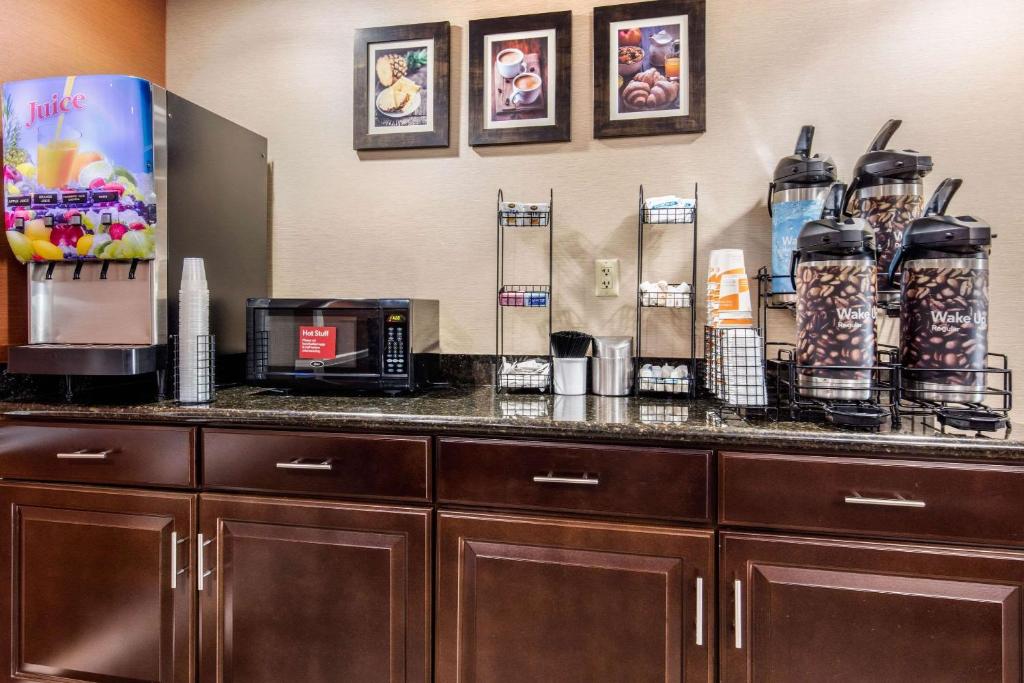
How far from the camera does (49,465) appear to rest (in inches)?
55.3

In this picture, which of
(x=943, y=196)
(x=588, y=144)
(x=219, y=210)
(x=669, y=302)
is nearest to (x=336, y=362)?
(x=219, y=210)

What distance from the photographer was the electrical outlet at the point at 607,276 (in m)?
1.85

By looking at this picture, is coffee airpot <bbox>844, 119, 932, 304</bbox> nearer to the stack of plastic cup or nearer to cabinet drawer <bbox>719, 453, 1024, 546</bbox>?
cabinet drawer <bbox>719, 453, 1024, 546</bbox>

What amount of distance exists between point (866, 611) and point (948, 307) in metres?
0.70

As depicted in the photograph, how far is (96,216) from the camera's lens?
1.48 m

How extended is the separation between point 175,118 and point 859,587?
7.00ft

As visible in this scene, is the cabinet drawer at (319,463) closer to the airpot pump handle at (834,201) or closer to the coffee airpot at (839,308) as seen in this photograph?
the coffee airpot at (839,308)

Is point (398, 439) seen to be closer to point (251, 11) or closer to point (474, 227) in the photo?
point (474, 227)

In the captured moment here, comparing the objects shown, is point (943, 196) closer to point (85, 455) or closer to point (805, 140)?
point (805, 140)

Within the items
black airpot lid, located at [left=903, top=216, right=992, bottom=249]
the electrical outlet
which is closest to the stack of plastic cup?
the electrical outlet

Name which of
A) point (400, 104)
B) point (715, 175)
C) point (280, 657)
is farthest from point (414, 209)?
point (280, 657)

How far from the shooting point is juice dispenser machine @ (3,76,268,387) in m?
1.47

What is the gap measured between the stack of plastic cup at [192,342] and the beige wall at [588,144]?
2.00 ft

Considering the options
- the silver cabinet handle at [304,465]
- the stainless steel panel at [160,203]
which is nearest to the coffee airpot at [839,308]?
the silver cabinet handle at [304,465]
